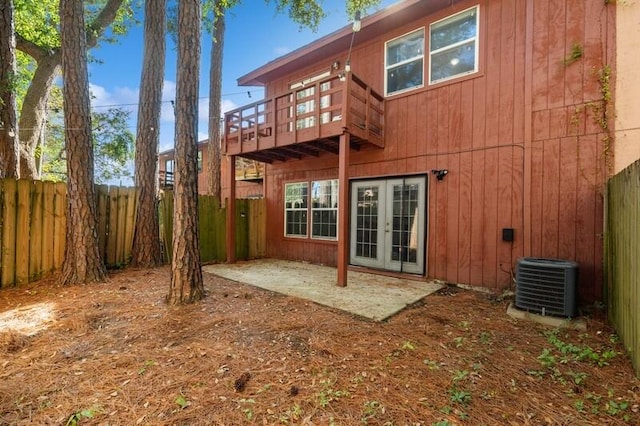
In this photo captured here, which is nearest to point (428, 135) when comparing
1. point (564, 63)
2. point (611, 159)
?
point (564, 63)

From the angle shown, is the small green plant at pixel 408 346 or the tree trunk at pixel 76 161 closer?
the small green plant at pixel 408 346

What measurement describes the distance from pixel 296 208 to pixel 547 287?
19.3 ft

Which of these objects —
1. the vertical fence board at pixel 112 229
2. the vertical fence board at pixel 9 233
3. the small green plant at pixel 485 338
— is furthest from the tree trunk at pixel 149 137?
the small green plant at pixel 485 338

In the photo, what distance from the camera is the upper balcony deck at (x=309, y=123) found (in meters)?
5.50

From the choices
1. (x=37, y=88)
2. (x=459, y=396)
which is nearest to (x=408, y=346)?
(x=459, y=396)

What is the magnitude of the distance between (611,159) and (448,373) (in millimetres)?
4214

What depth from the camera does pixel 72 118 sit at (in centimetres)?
489

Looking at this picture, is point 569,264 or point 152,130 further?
point 152,130

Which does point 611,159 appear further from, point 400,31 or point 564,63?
point 400,31

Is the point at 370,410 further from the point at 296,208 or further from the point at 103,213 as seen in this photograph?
the point at 296,208

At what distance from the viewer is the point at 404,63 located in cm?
619

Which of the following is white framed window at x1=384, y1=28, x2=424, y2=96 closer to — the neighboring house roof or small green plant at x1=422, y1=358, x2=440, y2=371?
the neighboring house roof

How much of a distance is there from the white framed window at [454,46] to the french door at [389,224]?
84.7 inches

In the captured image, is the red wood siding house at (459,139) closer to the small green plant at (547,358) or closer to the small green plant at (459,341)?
the small green plant at (547,358)
